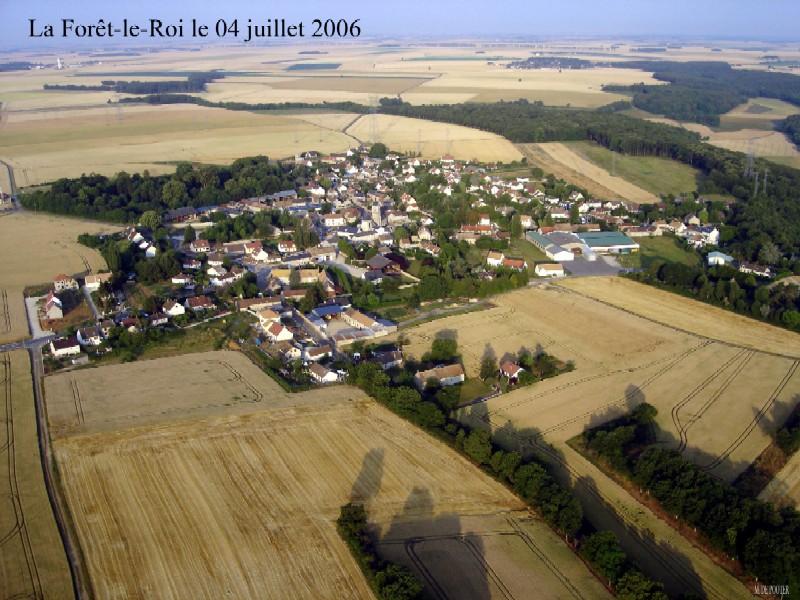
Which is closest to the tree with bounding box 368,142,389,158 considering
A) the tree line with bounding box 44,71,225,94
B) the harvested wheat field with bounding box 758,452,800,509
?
the harvested wheat field with bounding box 758,452,800,509

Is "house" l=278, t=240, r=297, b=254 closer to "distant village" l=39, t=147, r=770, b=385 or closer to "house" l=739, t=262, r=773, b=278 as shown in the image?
"distant village" l=39, t=147, r=770, b=385

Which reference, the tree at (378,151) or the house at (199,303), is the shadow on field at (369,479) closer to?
the house at (199,303)

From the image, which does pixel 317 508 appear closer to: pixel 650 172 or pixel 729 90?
pixel 650 172

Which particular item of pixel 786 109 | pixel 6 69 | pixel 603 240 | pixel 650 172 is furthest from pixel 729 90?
pixel 6 69

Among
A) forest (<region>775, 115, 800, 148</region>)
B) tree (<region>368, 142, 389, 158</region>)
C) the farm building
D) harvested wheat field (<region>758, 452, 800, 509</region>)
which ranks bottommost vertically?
harvested wheat field (<region>758, 452, 800, 509</region>)

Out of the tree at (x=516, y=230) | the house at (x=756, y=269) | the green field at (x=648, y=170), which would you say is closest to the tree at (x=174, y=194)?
the tree at (x=516, y=230)
